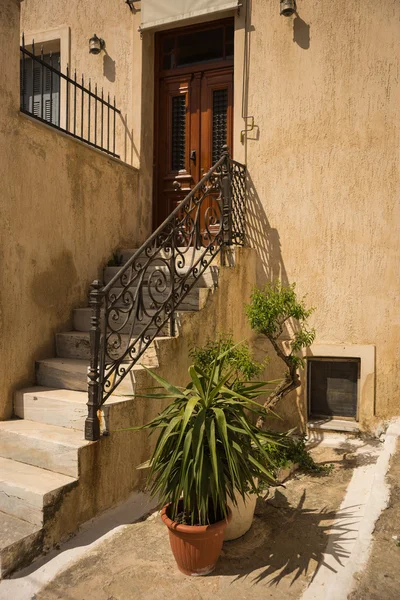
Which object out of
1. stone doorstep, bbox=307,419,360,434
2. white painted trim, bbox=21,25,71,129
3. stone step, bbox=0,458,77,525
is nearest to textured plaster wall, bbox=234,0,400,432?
stone doorstep, bbox=307,419,360,434

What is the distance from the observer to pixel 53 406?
4.11 m

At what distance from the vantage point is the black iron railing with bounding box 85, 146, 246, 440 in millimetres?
3666

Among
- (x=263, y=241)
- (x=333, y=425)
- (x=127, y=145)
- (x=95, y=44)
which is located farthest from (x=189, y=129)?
(x=333, y=425)

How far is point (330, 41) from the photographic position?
574 centimetres

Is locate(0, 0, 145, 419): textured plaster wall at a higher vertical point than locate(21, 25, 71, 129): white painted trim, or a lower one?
lower

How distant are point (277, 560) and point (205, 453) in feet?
2.95

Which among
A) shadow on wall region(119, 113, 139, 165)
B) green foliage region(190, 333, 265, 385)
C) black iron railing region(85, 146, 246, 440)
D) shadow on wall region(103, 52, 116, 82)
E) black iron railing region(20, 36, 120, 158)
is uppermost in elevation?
shadow on wall region(103, 52, 116, 82)

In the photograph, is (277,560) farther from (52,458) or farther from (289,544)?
(52,458)

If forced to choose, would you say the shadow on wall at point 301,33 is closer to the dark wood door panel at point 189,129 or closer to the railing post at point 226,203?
the dark wood door panel at point 189,129

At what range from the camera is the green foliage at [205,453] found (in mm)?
2938

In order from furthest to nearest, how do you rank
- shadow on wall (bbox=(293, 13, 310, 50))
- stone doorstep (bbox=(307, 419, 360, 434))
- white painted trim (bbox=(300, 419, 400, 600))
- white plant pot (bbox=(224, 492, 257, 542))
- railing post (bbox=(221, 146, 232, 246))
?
shadow on wall (bbox=(293, 13, 310, 50)) < stone doorstep (bbox=(307, 419, 360, 434)) < railing post (bbox=(221, 146, 232, 246)) < white plant pot (bbox=(224, 492, 257, 542)) < white painted trim (bbox=(300, 419, 400, 600))

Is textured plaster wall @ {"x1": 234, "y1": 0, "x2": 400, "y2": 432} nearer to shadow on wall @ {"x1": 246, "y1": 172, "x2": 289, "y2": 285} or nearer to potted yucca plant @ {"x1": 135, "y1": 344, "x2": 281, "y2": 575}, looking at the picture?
shadow on wall @ {"x1": 246, "y1": 172, "x2": 289, "y2": 285}

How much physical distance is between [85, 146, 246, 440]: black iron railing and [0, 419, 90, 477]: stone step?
189 mm

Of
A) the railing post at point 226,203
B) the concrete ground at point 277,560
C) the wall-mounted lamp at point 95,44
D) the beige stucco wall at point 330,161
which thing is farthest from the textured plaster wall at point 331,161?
the concrete ground at point 277,560
